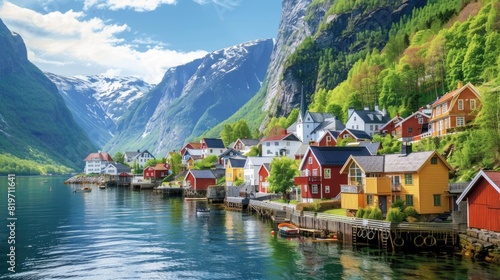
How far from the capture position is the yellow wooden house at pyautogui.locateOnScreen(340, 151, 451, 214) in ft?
190

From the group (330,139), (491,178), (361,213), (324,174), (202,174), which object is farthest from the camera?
(202,174)

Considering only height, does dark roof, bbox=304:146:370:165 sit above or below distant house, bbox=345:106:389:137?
below

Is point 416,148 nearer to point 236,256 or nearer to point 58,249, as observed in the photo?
point 236,256

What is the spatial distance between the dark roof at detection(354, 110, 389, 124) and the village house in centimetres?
3714

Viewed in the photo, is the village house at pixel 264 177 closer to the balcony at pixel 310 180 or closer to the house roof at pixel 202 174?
the balcony at pixel 310 180

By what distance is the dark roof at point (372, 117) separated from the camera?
5197 inches

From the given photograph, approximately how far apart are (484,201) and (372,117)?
8703 centimetres

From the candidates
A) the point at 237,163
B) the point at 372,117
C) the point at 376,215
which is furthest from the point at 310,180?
the point at 372,117

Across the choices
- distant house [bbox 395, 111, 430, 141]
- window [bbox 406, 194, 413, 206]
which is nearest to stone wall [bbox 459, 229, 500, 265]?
window [bbox 406, 194, 413, 206]

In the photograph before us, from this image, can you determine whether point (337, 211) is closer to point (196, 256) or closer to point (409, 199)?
point (409, 199)

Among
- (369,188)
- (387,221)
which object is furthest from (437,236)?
(369,188)

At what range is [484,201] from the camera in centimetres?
4772

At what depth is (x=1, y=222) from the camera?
83.3m

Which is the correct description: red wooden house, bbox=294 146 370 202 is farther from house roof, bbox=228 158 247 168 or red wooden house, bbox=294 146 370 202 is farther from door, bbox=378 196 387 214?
house roof, bbox=228 158 247 168
